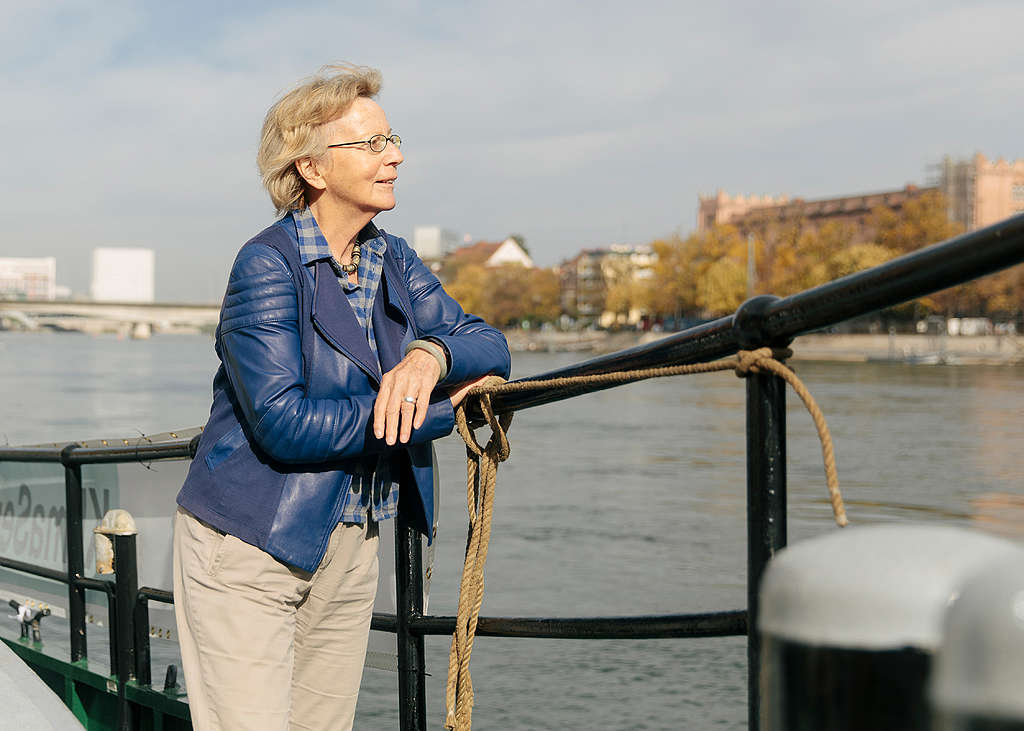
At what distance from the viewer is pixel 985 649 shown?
0.53 meters

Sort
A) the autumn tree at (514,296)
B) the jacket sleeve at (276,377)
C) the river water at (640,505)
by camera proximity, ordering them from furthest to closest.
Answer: the autumn tree at (514,296) < the river water at (640,505) < the jacket sleeve at (276,377)

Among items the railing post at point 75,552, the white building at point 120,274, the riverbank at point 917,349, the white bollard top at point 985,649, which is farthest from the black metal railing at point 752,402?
the white building at point 120,274

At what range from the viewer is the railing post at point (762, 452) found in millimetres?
1431

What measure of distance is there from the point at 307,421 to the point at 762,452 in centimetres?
75

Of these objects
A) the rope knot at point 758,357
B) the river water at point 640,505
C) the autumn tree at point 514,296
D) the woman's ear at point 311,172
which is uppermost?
the autumn tree at point 514,296

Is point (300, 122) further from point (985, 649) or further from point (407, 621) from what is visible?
point (985, 649)

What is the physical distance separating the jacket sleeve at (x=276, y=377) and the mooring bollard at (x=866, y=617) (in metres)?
1.32

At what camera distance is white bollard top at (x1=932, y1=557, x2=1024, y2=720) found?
1.69 ft

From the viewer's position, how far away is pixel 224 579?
191cm

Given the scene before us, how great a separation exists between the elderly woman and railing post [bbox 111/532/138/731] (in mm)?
1304

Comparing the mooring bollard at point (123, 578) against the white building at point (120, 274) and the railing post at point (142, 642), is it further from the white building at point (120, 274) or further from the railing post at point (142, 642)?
the white building at point (120, 274)

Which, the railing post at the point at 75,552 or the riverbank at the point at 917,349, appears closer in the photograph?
the railing post at the point at 75,552

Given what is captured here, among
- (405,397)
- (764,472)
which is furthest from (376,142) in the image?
(764,472)

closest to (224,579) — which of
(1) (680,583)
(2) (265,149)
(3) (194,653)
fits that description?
(3) (194,653)
